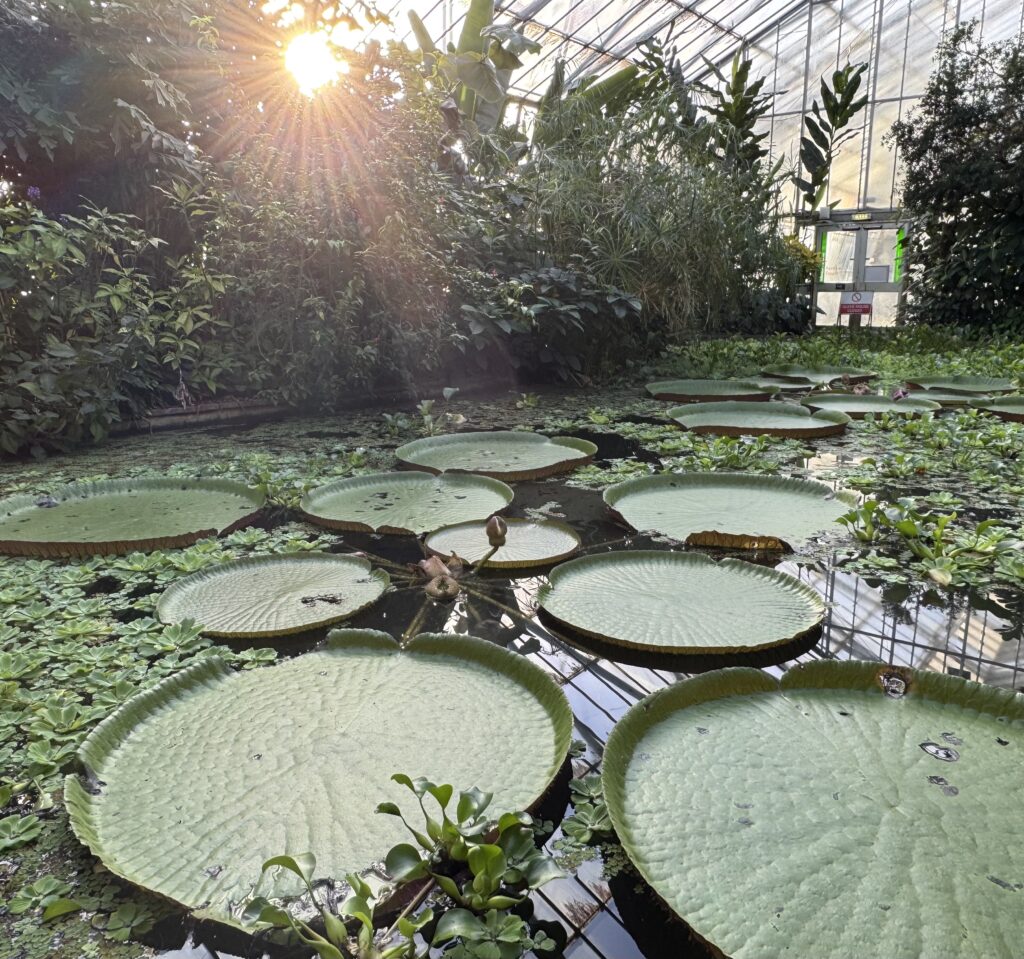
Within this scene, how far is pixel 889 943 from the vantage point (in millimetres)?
617

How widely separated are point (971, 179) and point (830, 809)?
31.4ft

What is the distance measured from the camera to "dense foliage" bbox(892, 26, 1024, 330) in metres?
7.79

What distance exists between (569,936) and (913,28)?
1469cm

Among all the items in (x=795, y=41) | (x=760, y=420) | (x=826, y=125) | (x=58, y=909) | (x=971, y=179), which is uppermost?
(x=795, y=41)

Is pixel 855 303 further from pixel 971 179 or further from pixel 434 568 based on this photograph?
pixel 434 568

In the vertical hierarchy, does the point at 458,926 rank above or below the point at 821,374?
below

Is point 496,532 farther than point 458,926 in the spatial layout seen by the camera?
Yes

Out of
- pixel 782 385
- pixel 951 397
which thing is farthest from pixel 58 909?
pixel 782 385

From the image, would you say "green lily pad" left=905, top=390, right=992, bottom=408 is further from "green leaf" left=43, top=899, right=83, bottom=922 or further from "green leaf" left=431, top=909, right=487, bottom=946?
"green leaf" left=43, top=899, right=83, bottom=922

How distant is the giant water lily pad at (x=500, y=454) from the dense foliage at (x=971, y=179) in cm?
774

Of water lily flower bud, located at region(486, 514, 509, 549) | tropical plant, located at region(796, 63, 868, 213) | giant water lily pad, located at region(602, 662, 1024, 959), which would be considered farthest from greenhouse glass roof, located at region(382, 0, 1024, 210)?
giant water lily pad, located at region(602, 662, 1024, 959)

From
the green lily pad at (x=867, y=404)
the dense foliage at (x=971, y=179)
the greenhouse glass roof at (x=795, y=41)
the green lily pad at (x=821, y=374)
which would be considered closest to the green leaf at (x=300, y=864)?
the green lily pad at (x=867, y=404)

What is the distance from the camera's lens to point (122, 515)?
6.58ft

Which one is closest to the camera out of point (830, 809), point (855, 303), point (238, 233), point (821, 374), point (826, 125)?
point (830, 809)
